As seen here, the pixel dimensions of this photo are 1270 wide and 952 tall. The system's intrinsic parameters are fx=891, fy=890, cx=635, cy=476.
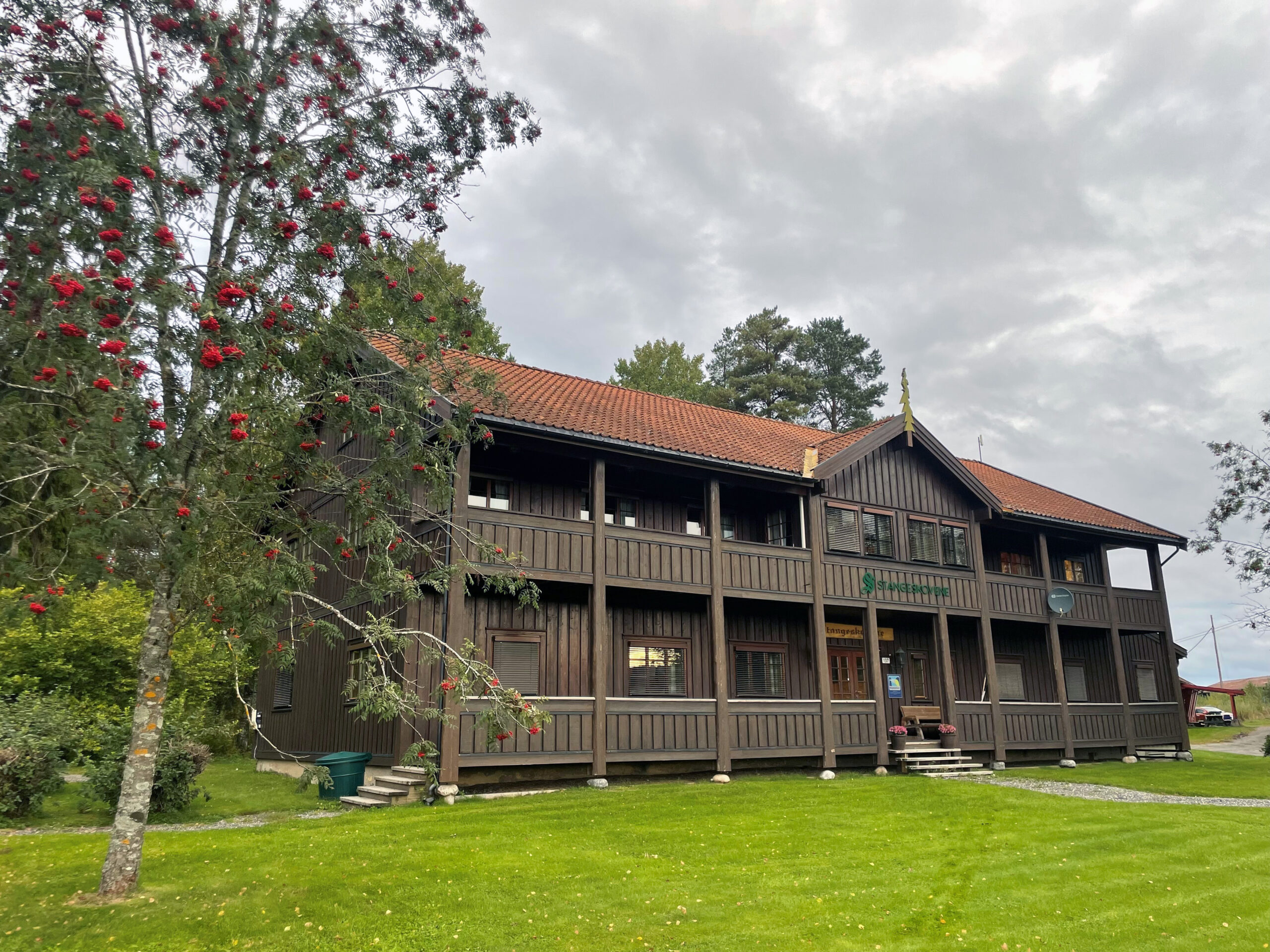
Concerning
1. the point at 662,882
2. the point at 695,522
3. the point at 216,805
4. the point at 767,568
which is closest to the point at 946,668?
the point at 767,568

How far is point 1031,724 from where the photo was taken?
2216 cm

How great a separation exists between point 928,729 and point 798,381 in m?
29.5

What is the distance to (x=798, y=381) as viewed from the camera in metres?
48.2

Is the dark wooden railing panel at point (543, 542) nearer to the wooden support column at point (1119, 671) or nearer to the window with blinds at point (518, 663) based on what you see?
the window with blinds at point (518, 663)

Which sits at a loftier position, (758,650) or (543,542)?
(543,542)

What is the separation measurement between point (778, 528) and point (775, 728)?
4.78 meters

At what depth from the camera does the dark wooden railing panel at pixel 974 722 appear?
20953 mm

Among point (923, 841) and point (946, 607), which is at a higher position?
point (946, 607)

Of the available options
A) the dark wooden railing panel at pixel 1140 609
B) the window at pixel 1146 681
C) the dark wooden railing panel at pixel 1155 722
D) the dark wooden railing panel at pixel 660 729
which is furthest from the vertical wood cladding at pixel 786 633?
the window at pixel 1146 681

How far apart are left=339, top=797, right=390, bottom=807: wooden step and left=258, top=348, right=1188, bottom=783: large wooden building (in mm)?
1041

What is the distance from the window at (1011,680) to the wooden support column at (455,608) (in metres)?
15.6

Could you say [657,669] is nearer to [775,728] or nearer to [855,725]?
[775,728]

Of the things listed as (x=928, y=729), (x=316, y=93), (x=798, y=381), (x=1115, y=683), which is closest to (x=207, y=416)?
(x=316, y=93)

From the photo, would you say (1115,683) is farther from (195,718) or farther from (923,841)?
(195,718)
